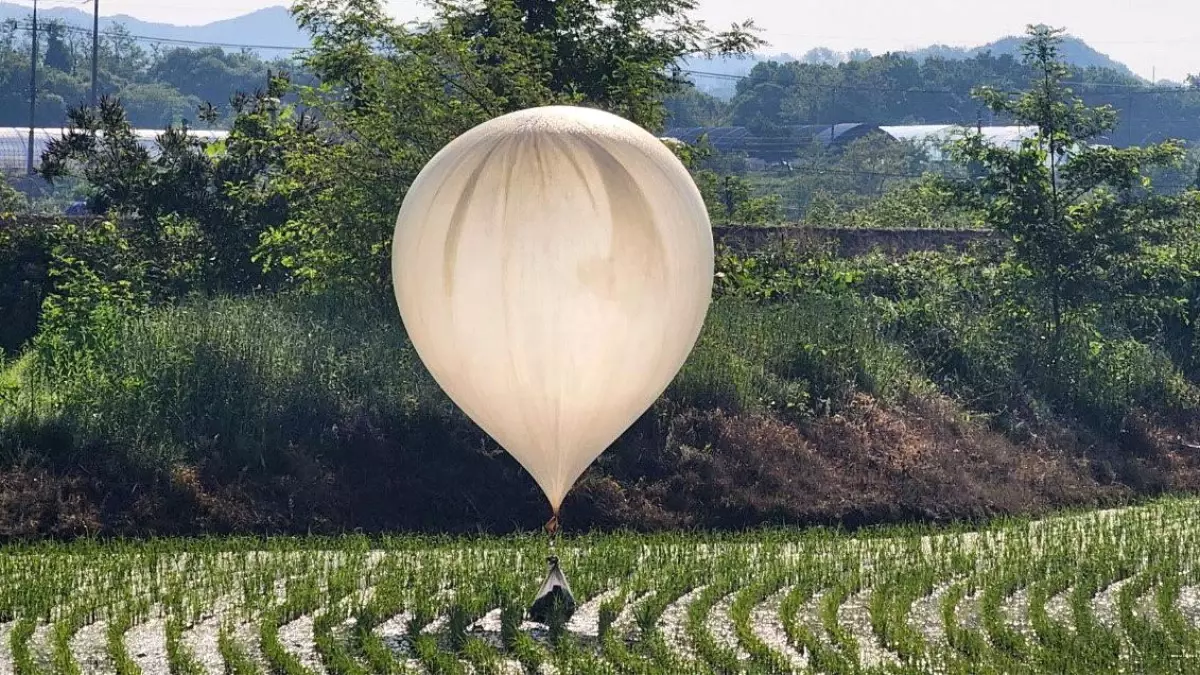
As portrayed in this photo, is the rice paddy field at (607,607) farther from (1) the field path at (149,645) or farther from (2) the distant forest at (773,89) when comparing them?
(2) the distant forest at (773,89)

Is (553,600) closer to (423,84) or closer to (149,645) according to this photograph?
(149,645)

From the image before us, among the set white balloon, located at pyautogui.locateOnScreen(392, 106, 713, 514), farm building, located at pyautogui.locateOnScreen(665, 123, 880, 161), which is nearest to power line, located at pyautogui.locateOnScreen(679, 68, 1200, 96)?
farm building, located at pyautogui.locateOnScreen(665, 123, 880, 161)

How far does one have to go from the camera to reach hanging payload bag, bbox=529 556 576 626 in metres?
13.1

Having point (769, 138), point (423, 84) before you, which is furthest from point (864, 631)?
point (769, 138)

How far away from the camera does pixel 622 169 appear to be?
484 inches

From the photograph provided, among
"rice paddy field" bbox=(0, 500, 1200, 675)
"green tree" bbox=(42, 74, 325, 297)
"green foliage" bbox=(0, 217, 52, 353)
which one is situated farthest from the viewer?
"green foliage" bbox=(0, 217, 52, 353)

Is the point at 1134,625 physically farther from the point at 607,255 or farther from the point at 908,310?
the point at 908,310

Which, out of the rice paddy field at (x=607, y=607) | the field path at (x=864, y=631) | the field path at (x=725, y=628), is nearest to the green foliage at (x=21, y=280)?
the rice paddy field at (x=607, y=607)

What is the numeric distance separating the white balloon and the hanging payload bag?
1145mm

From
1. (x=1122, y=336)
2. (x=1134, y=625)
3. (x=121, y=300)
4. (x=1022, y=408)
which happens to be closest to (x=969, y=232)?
(x=1122, y=336)

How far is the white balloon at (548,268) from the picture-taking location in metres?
12.0

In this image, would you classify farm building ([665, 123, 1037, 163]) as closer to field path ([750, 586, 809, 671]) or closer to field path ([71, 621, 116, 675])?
field path ([750, 586, 809, 671])

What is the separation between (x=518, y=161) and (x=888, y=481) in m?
9.55

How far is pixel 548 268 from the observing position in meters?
12.0
